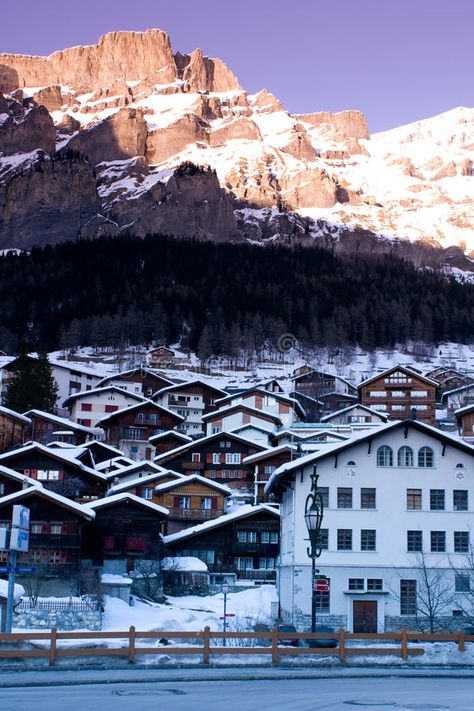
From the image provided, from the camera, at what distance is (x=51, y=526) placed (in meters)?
58.1

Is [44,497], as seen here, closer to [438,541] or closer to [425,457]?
[425,457]

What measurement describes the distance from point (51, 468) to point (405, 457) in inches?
1191

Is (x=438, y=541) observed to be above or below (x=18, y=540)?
above

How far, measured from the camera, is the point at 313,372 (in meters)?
144

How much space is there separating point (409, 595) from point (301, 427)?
186 ft

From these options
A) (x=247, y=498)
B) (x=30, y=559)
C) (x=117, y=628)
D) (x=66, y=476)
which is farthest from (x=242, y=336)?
(x=117, y=628)

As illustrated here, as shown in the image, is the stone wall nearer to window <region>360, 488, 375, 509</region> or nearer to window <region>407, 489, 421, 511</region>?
window <region>360, 488, 375, 509</region>

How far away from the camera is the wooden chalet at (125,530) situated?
62344 millimetres

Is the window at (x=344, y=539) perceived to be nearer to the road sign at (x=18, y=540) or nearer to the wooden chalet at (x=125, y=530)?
the wooden chalet at (x=125, y=530)

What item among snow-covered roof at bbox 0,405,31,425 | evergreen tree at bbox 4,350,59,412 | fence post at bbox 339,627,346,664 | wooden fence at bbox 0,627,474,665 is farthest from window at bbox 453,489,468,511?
evergreen tree at bbox 4,350,59,412

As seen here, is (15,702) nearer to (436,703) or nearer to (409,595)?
(436,703)

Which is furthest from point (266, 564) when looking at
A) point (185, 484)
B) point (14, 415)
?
point (14, 415)

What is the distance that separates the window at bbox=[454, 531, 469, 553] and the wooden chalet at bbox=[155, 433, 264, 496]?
4187 cm

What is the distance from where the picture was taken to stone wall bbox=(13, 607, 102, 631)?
4119cm
